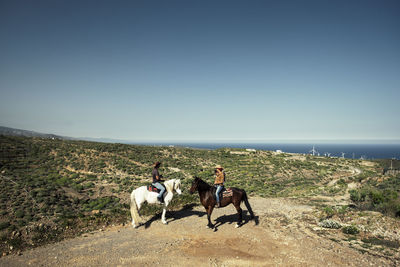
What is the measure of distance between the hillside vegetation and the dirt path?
5.95 feet

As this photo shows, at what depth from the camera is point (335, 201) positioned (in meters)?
18.4

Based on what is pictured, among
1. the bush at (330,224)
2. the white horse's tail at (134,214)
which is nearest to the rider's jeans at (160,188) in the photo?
the white horse's tail at (134,214)

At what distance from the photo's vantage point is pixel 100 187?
76.5 ft

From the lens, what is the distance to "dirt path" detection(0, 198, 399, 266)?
791 cm

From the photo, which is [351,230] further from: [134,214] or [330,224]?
[134,214]

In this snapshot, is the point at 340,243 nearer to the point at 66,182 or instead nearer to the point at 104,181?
the point at 104,181

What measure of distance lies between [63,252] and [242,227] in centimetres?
914

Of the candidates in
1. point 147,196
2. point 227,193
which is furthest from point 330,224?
point 147,196

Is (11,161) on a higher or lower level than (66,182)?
higher

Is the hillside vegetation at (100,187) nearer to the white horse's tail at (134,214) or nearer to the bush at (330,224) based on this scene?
the bush at (330,224)

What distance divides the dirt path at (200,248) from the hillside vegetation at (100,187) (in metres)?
1.81

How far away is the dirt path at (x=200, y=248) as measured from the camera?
7.91 m

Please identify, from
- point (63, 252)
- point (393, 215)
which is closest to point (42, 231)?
point (63, 252)

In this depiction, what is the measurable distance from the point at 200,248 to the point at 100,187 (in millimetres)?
18897
